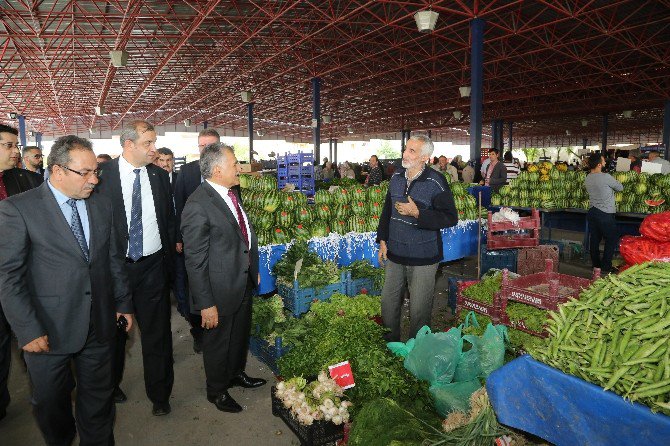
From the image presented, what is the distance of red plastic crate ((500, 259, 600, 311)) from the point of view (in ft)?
10.5

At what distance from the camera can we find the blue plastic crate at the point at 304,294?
4.53 metres

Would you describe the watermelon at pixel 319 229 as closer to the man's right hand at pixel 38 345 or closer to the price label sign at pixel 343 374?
the price label sign at pixel 343 374

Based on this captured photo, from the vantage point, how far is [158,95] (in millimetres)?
29797

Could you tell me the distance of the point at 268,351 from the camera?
405 cm

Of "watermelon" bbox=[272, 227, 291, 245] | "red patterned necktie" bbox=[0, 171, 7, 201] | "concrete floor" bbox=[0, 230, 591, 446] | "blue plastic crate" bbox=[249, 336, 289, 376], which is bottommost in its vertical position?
"concrete floor" bbox=[0, 230, 591, 446]

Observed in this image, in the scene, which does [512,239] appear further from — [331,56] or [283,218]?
[331,56]

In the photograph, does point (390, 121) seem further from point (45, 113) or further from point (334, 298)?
point (334, 298)

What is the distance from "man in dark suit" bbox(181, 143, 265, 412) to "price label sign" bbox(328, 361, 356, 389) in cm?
92

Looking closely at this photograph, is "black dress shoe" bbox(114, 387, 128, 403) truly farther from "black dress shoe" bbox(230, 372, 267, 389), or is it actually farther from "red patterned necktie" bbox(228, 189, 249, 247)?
"red patterned necktie" bbox(228, 189, 249, 247)

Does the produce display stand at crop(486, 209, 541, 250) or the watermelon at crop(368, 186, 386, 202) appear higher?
the watermelon at crop(368, 186, 386, 202)

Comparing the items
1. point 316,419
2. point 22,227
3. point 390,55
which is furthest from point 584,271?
point 390,55

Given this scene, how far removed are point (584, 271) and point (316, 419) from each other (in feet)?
21.9

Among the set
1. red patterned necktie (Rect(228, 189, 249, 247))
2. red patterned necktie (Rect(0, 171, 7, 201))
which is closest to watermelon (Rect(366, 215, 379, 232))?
red patterned necktie (Rect(228, 189, 249, 247))

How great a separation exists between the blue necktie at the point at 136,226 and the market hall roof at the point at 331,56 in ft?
33.8
